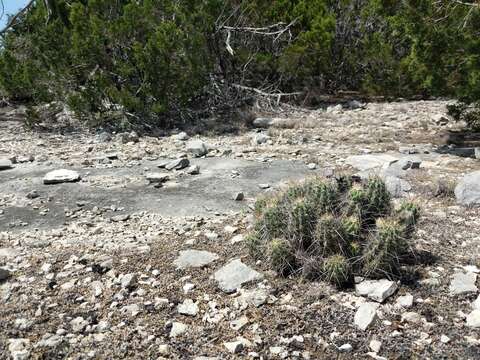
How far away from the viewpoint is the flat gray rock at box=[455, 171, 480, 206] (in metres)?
4.32

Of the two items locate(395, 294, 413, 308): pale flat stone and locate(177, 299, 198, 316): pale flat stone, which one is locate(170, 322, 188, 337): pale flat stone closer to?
locate(177, 299, 198, 316): pale flat stone

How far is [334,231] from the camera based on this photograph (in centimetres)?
313

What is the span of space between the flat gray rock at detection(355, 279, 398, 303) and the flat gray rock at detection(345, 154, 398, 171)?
286 centimetres

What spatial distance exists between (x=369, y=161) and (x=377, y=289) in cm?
321

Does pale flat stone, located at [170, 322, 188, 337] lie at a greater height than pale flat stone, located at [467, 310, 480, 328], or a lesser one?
greater

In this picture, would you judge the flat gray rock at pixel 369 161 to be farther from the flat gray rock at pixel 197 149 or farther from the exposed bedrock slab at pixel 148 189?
the flat gray rock at pixel 197 149

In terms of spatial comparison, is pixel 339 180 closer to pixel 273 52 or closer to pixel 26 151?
pixel 26 151

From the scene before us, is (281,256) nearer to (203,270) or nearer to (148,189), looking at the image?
(203,270)

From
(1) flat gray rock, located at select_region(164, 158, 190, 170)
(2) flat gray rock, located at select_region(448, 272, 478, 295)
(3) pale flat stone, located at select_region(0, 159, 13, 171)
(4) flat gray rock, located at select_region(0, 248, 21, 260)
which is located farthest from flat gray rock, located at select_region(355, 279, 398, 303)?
(3) pale flat stone, located at select_region(0, 159, 13, 171)

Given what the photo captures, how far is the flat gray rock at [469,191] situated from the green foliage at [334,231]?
133 centimetres

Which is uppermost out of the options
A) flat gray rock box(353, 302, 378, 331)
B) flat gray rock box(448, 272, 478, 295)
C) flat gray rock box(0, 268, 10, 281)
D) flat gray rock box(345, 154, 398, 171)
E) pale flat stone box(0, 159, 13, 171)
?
pale flat stone box(0, 159, 13, 171)

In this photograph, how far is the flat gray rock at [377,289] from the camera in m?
2.94

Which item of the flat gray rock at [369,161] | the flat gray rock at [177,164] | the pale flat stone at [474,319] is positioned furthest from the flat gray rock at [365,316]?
the flat gray rock at [177,164]

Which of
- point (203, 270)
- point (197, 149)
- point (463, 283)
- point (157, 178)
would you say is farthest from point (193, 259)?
point (197, 149)
